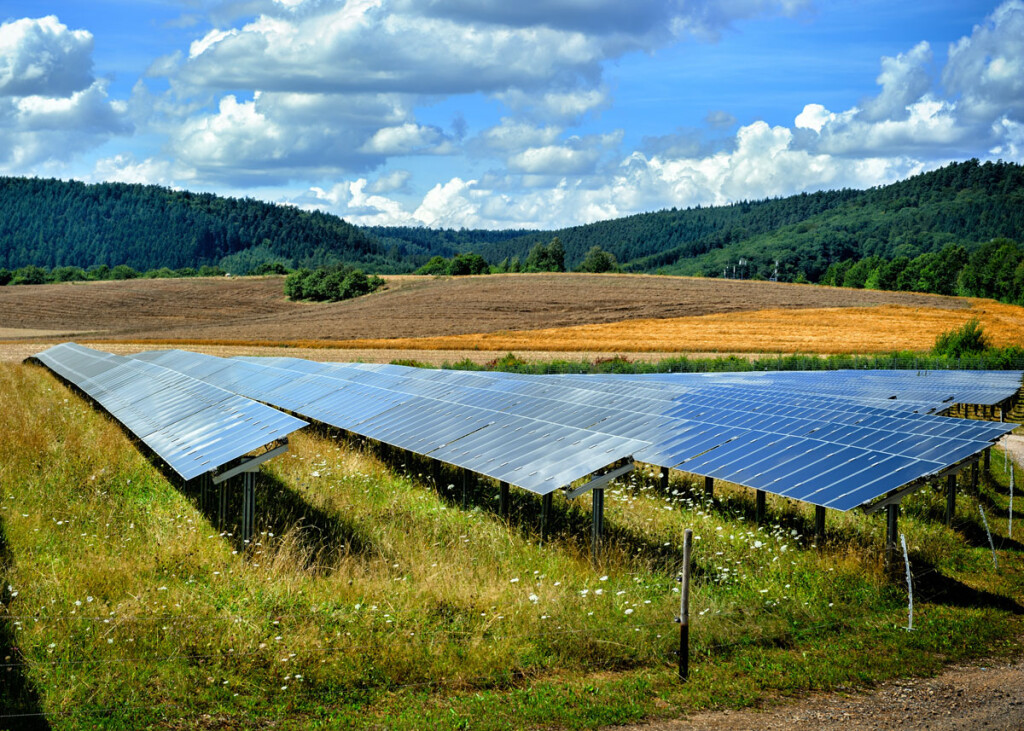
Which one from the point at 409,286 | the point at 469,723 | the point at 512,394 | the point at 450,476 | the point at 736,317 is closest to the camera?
the point at 469,723

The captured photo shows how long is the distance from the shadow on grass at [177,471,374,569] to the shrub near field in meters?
0.07

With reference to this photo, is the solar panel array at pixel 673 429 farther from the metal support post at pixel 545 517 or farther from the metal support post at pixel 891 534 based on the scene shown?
the metal support post at pixel 891 534

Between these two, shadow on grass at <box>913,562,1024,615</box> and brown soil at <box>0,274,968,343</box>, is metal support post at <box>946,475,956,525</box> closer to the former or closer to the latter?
shadow on grass at <box>913,562,1024,615</box>

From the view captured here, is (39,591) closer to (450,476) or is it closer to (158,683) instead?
(158,683)

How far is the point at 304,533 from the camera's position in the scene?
42.5 ft

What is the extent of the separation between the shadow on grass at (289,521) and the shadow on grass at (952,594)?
7.66 m

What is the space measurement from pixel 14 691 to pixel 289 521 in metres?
5.85

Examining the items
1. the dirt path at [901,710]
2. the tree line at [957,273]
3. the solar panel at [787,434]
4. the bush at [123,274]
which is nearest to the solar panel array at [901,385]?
the solar panel at [787,434]

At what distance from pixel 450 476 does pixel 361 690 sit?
9894 mm

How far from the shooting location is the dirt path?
8.09m

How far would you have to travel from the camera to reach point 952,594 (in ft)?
40.3

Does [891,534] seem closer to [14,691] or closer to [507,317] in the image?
[14,691]

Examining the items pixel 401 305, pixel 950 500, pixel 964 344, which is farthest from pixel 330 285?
pixel 950 500

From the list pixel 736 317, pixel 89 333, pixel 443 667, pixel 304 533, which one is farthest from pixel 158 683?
pixel 89 333
